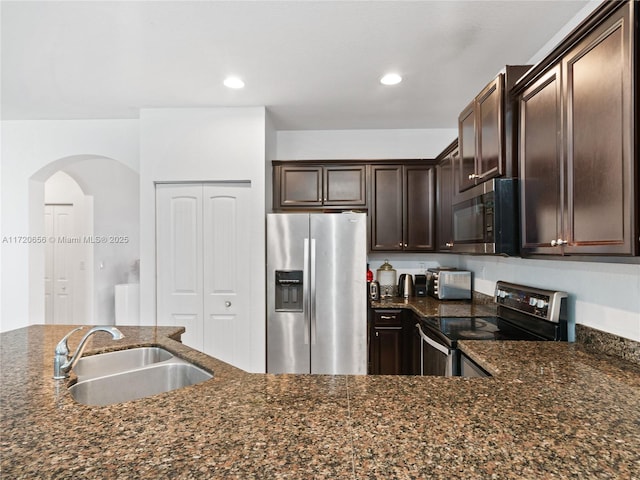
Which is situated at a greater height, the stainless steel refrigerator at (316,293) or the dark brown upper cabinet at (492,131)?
the dark brown upper cabinet at (492,131)

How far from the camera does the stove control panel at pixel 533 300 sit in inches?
77.5

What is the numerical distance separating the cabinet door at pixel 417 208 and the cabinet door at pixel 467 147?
1.27 meters

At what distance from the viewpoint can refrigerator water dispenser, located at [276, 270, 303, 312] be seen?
3.24 metres

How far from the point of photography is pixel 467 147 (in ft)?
7.66

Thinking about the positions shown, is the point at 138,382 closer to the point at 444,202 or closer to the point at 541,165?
the point at 541,165

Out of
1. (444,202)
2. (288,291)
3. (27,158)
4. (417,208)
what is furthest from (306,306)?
(27,158)

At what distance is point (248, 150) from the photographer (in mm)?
3299

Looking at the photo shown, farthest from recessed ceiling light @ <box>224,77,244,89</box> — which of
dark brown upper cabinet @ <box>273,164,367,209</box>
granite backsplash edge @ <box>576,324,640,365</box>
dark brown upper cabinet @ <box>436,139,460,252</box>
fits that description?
granite backsplash edge @ <box>576,324,640,365</box>

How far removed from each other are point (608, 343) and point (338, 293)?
1.91 metres

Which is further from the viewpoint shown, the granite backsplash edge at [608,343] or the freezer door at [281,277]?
the freezer door at [281,277]

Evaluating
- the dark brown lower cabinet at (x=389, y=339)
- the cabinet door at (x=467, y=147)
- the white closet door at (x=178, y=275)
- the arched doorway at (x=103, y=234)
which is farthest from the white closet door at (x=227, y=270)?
the arched doorway at (x=103, y=234)

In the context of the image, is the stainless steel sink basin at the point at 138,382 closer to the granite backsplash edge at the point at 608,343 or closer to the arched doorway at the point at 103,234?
the granite backsplash edge at the point at 608,343

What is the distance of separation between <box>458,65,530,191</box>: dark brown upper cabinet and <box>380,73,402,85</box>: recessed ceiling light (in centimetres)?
64

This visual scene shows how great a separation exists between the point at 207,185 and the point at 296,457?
2.93 metres
